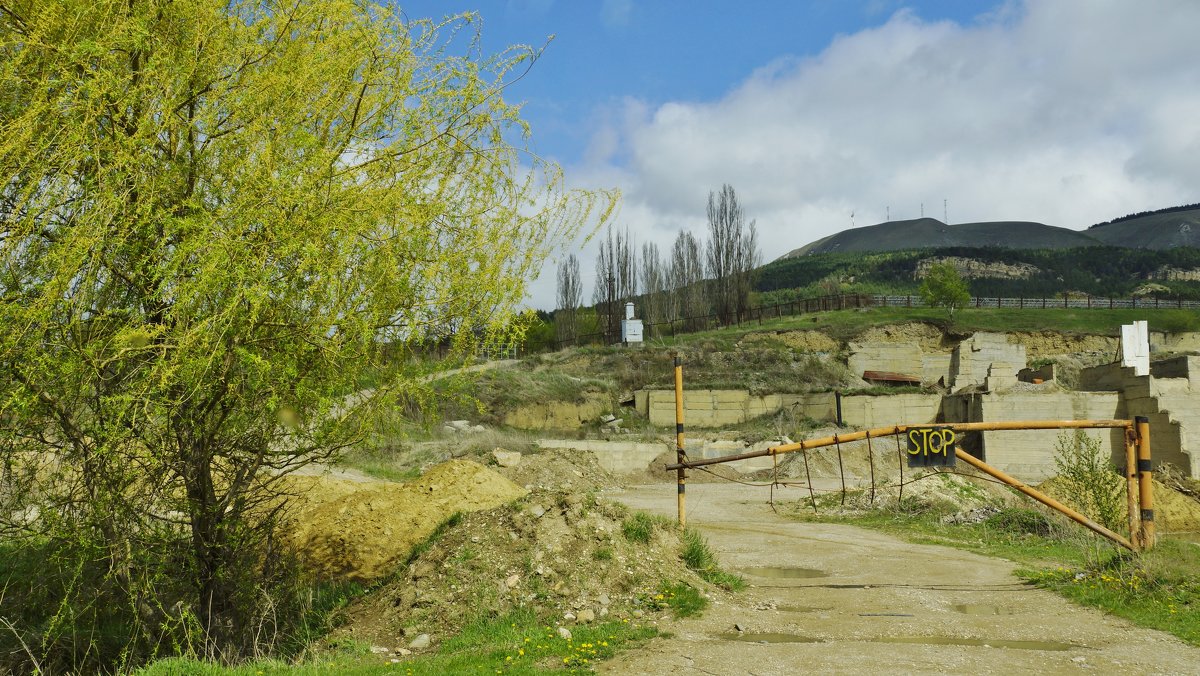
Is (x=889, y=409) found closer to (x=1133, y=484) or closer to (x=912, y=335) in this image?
(x=912, y=335)

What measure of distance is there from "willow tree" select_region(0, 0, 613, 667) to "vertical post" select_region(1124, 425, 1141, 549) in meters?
6.28

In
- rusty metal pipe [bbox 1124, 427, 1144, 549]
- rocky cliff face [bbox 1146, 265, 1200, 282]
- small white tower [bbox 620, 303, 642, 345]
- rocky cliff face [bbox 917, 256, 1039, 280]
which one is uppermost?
rocky cliff face [bbox 917, 256, 1039, 280]

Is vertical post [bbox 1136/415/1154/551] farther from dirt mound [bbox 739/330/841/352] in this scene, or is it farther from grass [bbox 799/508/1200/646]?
dirt mound [bbox 739/330/841/352]

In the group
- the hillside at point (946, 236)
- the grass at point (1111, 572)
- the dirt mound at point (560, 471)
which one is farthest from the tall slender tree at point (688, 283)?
the hillside at point (946, 236)

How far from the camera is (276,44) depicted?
785 centimetres

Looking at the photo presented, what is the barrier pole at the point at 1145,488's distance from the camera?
8992 millimetres

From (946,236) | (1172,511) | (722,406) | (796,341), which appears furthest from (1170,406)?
(946,236)

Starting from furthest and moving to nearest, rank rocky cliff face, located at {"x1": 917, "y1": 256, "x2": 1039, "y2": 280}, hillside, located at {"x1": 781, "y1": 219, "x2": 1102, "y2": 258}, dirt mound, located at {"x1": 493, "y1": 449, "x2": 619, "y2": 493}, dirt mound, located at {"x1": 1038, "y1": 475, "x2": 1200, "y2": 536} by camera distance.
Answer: hillside, located at {"x1": 781, "y1": 219, "x2": 1102, "y2": 258}
rocky cliff face, located at {"x1": 917, "y1": 256, "x2": 1039, "y2": 280}
dirt mound, located at {"x1": 493, "y1": 449, "x2": 619, "y2": 493}
dirt mound, located at {"x1": 1038, "y1": 475, "x2": 1200, "y2": 536}

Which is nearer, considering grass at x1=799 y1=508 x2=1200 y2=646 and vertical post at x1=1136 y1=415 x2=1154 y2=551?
grass at x1=799 y1=508 x2=1200 y2=646

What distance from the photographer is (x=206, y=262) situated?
21.3 feet

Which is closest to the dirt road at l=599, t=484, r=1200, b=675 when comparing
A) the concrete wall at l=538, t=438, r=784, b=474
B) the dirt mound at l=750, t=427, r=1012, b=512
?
the dirt mound at l=750, t=427, r=1012, b=512

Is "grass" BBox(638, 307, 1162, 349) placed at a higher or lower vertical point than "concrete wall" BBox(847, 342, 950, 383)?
higher

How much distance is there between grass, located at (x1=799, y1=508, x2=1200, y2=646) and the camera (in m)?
7.81

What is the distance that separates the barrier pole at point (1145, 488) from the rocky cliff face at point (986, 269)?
323 ft
